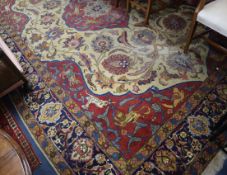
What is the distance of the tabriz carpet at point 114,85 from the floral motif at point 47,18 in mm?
11

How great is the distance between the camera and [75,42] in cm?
195

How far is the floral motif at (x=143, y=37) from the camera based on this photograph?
75.2 inches

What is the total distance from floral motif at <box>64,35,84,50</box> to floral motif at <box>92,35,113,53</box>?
0.42 feet

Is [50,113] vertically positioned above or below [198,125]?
above

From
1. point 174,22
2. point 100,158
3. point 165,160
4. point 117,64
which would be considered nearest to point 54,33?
point 117,64

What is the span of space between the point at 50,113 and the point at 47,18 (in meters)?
1.22

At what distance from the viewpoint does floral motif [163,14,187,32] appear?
2.00m

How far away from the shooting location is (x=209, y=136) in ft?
4.38

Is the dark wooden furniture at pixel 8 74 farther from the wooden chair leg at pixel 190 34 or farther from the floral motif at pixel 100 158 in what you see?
the wooden chair leg at pixel 190 34

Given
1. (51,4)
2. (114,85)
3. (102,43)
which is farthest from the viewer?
→ (51,4)

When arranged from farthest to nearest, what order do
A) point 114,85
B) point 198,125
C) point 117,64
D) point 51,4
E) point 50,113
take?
point 51,4 < point 117,64 < point 114,85 < point 50,113 < point 198,125

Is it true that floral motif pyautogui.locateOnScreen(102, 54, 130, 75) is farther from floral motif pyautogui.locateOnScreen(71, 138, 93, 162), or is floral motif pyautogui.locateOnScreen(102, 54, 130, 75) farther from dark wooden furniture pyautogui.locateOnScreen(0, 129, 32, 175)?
dark wooden furniture pyautogui.locateOnScreen(0, 129, 32, 175)

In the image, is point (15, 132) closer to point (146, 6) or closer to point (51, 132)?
point (51, 132)

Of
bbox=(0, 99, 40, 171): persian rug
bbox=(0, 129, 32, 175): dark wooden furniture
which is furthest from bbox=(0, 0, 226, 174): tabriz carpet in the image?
bbox=(0, 129, 32, 175): dark wooden furniture
